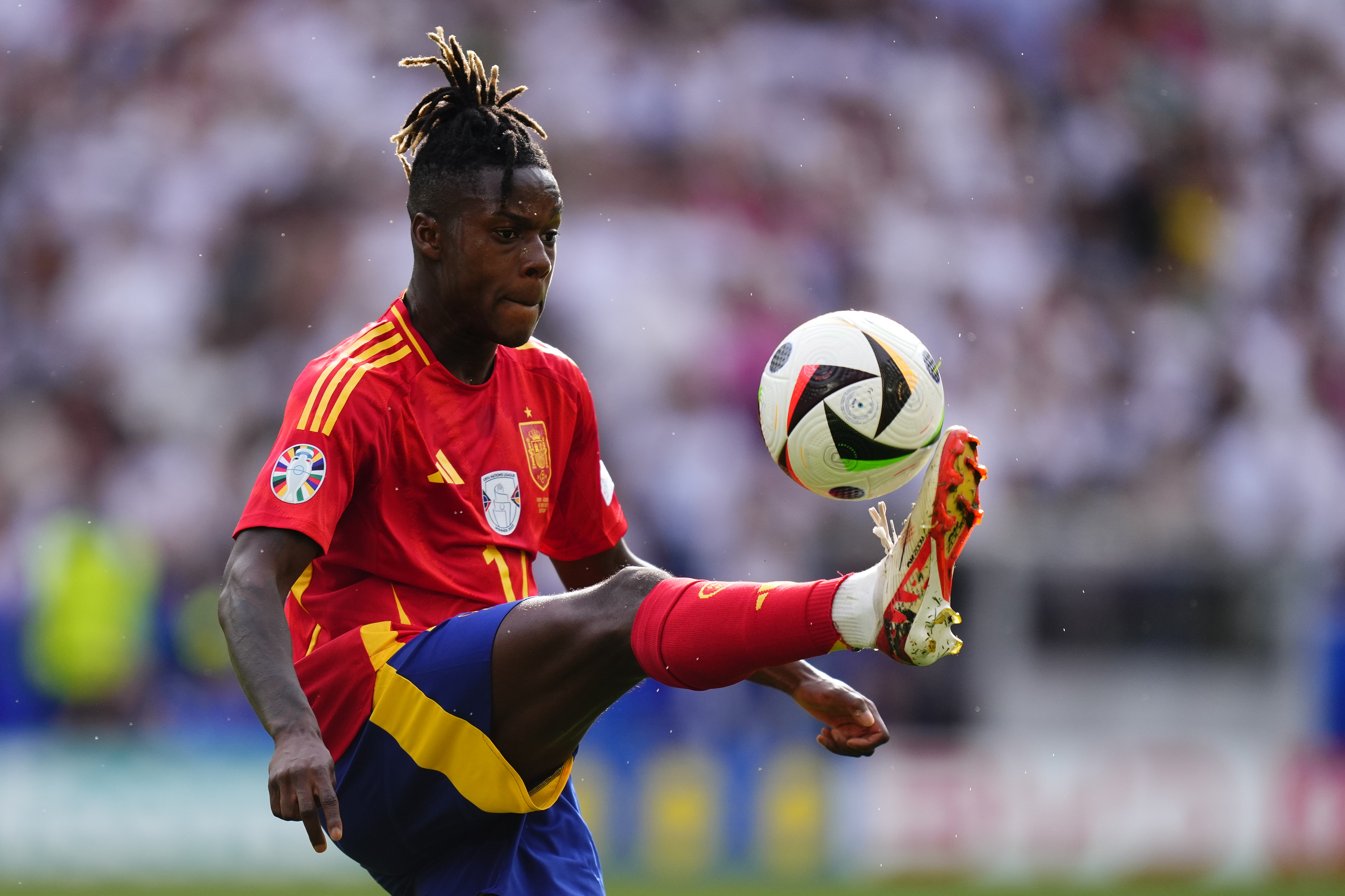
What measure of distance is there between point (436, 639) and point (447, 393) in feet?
2.25

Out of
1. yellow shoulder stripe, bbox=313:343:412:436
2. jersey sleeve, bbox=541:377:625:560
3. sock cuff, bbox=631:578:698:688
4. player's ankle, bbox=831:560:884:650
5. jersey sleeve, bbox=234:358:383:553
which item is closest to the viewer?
player's ankle, bbox=831:560:884:650

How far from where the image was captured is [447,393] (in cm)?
443

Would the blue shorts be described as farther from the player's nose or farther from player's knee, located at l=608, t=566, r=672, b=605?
the player's nose

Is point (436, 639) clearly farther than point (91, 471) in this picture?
No

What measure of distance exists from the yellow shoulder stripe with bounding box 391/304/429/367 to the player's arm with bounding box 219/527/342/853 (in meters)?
0.65

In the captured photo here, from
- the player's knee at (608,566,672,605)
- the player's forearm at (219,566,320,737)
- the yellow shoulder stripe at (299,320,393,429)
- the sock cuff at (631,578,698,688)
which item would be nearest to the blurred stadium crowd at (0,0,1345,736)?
the yellow shoulder stripe at (299,320,393,429)

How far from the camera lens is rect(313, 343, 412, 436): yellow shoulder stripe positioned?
4.07 m

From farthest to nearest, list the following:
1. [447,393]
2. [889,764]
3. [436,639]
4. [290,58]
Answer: [290,58] → [889,764] → [447,393] → [436,639]

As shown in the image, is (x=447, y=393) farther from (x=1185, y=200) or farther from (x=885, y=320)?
(x=1185, y=200)

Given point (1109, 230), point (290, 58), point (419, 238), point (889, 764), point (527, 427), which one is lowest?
point (889, 764)

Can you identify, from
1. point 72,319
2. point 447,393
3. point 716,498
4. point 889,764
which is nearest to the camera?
point 447,393

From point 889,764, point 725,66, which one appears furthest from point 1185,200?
point 889,764

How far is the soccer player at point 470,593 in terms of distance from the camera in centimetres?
366

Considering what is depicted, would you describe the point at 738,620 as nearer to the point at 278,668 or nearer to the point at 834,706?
the point at 834,706
